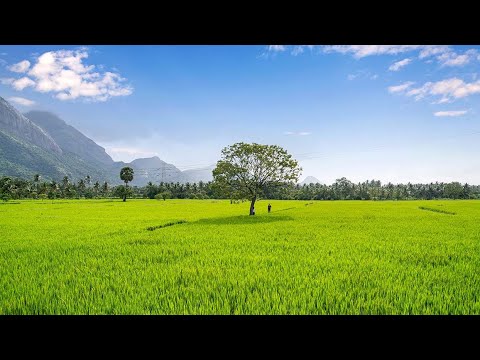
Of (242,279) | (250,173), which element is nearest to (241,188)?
(250,173)

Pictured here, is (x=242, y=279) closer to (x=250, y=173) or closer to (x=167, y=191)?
(x=250, y=173)

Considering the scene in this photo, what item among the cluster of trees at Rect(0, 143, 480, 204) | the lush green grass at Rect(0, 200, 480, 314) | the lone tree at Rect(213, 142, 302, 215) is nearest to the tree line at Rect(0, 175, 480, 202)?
the cluster of trees at Rect(0, 143, 480, 204)

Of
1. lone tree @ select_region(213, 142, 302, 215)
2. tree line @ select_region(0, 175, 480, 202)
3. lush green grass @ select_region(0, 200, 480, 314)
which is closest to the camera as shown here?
lush green grass @ select_region(0, 200, 480, 314)

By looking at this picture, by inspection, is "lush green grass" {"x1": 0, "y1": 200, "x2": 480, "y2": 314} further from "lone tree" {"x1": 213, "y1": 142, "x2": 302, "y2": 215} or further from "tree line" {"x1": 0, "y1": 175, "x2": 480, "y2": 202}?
"tree line" {"x1": 0, "y1": 175, "x2": 480, "y2": 202}

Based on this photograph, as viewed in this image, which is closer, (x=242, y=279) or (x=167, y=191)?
(x=242, y=279)

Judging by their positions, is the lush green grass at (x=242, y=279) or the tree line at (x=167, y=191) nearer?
the lush green grass at (x=242, y=279)

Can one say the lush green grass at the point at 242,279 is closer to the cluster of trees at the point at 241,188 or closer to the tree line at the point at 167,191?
the cluster of trees at the point at 241,188

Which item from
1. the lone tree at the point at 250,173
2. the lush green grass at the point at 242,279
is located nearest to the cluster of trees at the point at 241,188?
the lone tree at the point at 250,173

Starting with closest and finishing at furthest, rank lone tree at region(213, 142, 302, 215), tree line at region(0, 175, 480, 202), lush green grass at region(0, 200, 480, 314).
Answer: lush green grass at region(0, 200, 480, 314) → lone tree at region(213, 142, 302, 215) → tree line at region(0, 175, 480, 202)

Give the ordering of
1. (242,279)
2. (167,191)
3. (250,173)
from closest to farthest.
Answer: (242,279) < (250,173) < (167,191)
